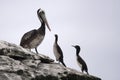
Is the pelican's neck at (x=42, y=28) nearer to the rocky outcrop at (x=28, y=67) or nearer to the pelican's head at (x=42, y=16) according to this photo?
the pelican's head at (x=42, y=16)

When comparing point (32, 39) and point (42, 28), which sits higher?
point (42, 28)

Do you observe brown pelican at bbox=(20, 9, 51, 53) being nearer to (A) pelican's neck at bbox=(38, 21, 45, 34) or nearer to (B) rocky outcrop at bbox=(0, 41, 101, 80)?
(A) pelican's neck at bbox=(38, 21, 45, 34)

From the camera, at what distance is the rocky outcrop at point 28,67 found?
13.5 m

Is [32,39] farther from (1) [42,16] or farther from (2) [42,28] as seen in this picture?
(1) [42,16]

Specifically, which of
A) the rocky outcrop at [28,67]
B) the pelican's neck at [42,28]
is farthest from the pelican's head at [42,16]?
the rocky outcrop at [28,67]

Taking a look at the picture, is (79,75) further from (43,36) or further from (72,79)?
(43,36)

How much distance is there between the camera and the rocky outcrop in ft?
44.3

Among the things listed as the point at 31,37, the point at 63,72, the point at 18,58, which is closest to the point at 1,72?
the point at 18,58

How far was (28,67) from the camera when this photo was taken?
553 inches

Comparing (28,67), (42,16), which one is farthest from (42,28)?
(28,67)

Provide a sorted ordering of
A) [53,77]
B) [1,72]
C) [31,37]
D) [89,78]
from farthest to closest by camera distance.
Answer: [31,37]
[89,78]
[53,77]
[1,72]

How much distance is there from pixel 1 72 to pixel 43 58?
2478 mm

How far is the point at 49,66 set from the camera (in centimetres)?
1485

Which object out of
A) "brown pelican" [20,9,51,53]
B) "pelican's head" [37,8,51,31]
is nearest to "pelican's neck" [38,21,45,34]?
"brown pelican" [20,9,51,53]
